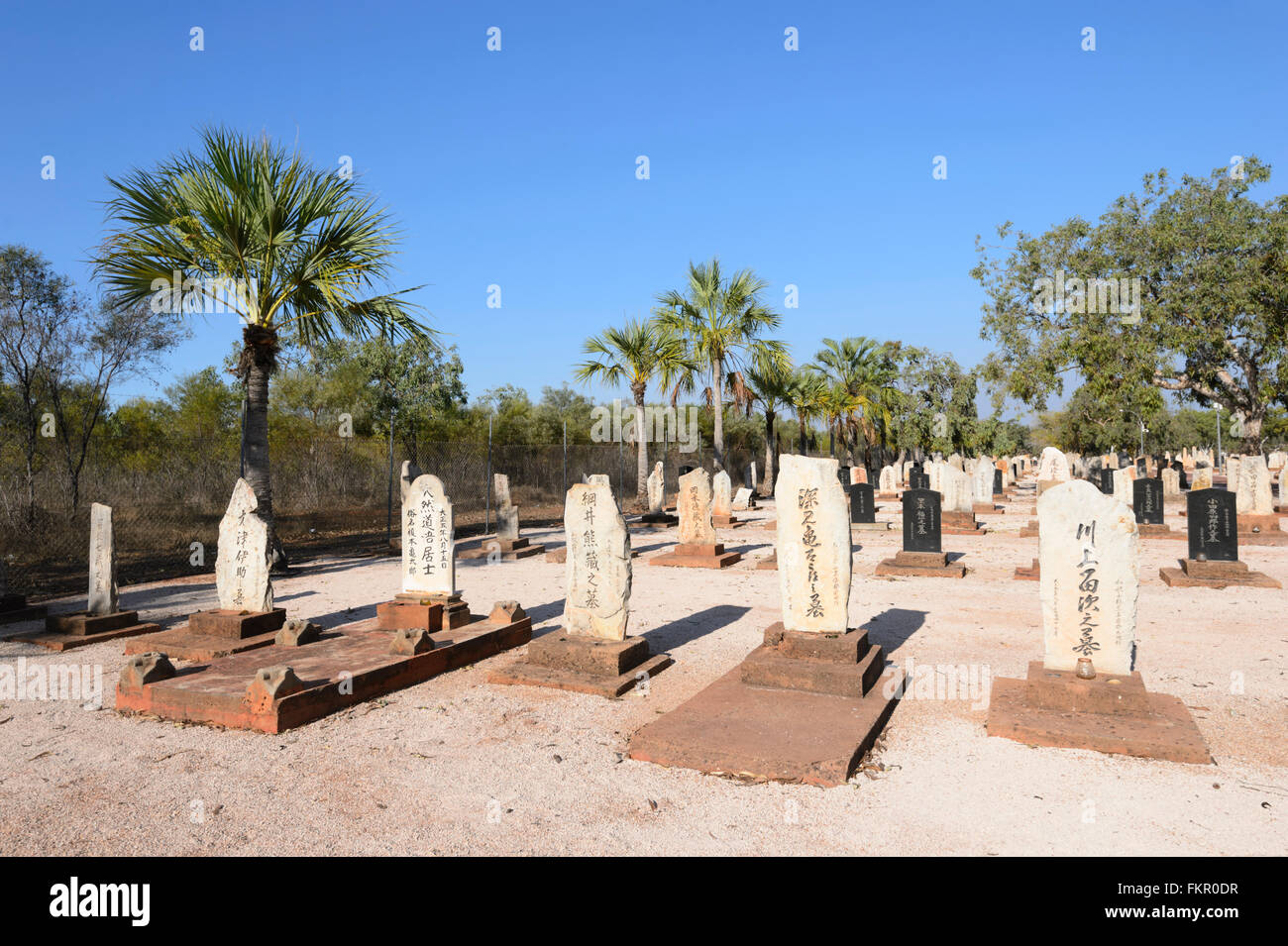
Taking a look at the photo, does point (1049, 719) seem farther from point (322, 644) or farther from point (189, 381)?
point (189, 381)

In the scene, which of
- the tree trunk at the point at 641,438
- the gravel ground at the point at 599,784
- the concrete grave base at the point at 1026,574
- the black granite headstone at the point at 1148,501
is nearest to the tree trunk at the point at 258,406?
the gravel ground at the point at 599,784

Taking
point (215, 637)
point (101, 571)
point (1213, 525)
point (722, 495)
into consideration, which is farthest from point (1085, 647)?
point (722, 495)

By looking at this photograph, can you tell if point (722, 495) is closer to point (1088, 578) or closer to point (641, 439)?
point (641, 439)

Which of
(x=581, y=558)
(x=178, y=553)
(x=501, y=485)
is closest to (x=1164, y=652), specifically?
(x=581, y=558)

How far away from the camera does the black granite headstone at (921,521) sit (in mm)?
11695

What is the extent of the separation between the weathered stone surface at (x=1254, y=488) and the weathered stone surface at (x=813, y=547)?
12991 millimetres

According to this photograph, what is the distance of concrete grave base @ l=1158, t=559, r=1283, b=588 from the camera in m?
9.80

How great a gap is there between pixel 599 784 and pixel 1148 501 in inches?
598

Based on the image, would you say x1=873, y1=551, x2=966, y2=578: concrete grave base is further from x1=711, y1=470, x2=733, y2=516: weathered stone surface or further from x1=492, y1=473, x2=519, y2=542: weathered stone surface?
x1=711, y1=470, x2=733, y2=516: weathered stone surface

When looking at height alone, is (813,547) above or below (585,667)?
above

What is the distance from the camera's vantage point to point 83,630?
813cm

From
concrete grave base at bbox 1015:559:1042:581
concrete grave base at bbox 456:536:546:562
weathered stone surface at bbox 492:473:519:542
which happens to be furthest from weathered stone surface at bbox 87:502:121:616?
concrete grave base at bbox 1015:559:1042:581

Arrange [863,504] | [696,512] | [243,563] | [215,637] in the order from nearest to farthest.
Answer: [215,637] < [243,563] < [696,512] < [863,504]

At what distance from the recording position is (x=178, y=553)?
14695 millimetres
